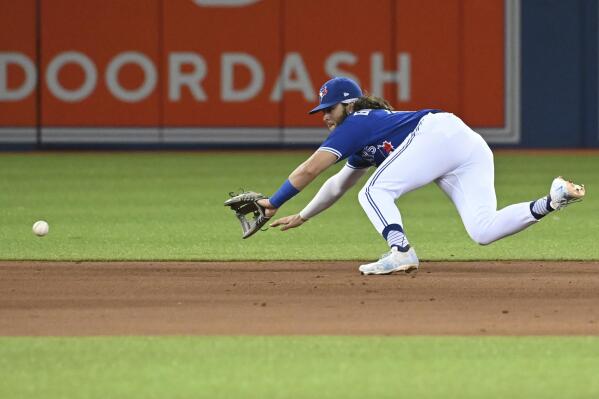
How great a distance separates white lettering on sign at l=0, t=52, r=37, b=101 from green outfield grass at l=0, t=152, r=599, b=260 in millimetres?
1825

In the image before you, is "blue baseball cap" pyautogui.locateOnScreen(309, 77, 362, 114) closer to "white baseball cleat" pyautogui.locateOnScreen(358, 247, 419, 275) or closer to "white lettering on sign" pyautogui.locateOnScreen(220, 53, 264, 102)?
"white baseball cleat" pyautogui.locateOnScreen(358, 247, 419, 275)

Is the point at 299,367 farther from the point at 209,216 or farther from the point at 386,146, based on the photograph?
the point at 209,216

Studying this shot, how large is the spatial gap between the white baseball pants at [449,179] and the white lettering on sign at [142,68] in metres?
13.1

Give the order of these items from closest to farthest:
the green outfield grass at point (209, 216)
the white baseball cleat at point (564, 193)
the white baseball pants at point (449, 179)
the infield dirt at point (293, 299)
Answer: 1. the infield dirt at point (293, 299)
2. the white baseball cleat at point (564, 193)
3. the white baseball pants at point (449, 179)
4. the green outfield grass at point (209, 216)

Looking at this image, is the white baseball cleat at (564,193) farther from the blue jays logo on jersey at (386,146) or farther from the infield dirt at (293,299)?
the blue jays logo on jersey at (386,146)

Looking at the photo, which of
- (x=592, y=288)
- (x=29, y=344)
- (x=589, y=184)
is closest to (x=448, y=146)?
(x=592, y=288)

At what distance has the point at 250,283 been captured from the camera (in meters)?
8.48

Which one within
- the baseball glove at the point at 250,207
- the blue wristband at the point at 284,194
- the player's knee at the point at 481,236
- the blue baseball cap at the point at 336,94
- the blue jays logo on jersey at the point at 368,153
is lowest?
the player's knee at the point at 481,236

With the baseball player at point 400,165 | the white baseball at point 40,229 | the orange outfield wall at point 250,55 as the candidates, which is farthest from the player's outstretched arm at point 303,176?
the orange outfield wall at point 250,55

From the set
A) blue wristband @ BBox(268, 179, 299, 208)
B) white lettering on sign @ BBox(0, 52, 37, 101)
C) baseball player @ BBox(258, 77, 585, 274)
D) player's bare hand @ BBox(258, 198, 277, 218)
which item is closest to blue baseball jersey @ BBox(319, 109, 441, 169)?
baseball player @ BBox(258, 77, 585, 274)

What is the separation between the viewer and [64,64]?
21469 mm

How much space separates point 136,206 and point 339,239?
327 centimetres

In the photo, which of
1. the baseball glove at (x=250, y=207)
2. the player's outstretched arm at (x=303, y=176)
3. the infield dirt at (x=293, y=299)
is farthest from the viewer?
the baseball glove at (x=250, y=207)

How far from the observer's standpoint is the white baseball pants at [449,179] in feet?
27.8
